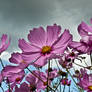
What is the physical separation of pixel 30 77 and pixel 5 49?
8.2 inches

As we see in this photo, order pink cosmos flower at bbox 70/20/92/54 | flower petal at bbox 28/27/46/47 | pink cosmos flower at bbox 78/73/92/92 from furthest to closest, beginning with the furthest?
pink cosmos flower at bbox 78/73/92/92 → flower petal at bbox 28/27/46/47 → pink cosmos flower at bbox 70/20/92/54

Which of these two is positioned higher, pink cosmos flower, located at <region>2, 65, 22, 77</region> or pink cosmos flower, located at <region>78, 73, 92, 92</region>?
pink cosmos flower, located at <region>2, 65, 22, 77</region>

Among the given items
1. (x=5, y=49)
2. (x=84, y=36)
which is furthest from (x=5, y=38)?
(x=84, y=36)

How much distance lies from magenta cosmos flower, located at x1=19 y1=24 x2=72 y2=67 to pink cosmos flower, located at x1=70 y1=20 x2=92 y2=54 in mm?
24

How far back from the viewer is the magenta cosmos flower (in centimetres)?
53

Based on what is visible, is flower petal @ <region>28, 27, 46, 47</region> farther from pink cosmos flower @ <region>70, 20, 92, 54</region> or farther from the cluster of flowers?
pink cosmos flower @ <region>70, 20, 92, 54</region>

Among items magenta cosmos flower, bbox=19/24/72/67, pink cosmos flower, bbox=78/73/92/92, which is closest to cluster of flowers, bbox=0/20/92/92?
magenta cosmos flower, bbox=19/24/72/67

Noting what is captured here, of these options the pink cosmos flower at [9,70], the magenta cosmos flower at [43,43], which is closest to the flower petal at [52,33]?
the magenta cosmos flower at [43,43]

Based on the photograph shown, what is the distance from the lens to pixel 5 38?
2.20 ft

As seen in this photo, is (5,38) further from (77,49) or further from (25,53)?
(77,49)

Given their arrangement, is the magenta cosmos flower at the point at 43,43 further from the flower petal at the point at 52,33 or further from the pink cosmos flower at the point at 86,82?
the pink cosmos flower at the point at 86,82

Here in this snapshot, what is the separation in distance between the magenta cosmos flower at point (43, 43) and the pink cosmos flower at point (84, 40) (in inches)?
1.0

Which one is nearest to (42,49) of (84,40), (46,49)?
(46,49)

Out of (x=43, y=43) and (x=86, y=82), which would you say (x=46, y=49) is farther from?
(x=86, y=82)
